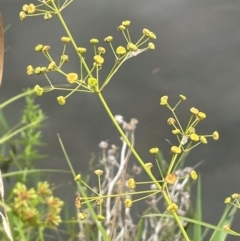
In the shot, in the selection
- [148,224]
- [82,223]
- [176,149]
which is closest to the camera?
[176,149]

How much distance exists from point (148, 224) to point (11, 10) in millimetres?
781

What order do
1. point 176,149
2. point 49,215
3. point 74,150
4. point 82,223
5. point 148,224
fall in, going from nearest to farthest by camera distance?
point 176,149 → point 49,215 → point 82,223 → point 148,224 → point 74,150

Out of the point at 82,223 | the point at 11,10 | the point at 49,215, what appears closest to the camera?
the point at 49,215

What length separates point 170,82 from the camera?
1.43m

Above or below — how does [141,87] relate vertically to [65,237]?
above

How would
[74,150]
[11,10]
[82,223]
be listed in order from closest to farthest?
[82,223] → [74,150] → [11,10]

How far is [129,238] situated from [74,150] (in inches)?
14.0

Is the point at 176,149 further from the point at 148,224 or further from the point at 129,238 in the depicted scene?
the point at 148,224

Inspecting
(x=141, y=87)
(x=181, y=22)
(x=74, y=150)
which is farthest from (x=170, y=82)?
(x=74, y=150)

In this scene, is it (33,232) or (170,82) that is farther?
(170,82)

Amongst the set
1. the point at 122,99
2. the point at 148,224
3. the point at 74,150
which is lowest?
the point at 148,224

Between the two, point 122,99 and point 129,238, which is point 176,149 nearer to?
point 129,238

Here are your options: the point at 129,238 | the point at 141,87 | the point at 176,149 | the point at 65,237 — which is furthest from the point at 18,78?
the point at 176,149

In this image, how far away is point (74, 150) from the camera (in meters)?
1.42
